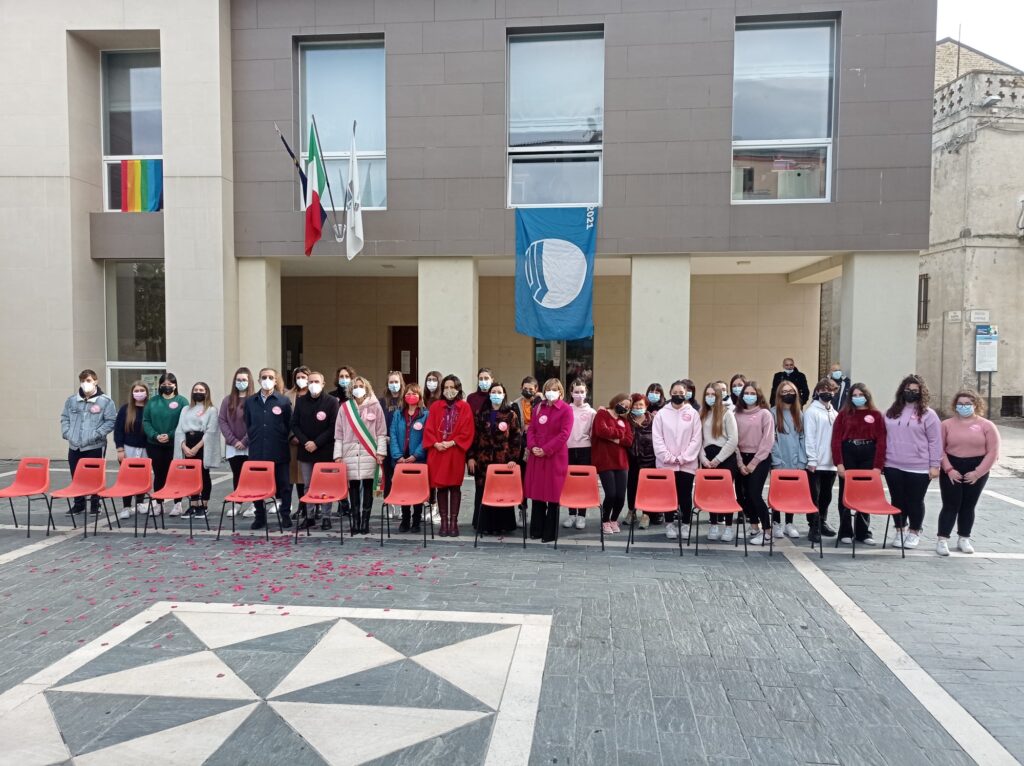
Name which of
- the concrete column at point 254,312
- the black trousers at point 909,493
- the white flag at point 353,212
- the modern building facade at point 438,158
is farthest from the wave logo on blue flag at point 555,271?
the black trousers at point 909,493

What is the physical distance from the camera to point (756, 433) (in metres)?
7.59

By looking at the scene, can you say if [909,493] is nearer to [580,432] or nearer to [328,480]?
[580,432]

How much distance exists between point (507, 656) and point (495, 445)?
339 cm

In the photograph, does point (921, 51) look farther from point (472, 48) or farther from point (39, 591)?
point (39, 591)

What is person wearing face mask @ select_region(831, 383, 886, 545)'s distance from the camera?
734cm

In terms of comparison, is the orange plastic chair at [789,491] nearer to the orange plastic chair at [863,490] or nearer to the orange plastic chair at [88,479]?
the orange plastic chair at [863,490]

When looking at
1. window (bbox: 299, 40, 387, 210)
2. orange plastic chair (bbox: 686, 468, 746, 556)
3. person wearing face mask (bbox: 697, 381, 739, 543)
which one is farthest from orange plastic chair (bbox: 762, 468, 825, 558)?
window (bbox: 299, 40, 387, 210)

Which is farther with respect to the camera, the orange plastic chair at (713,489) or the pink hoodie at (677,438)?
the pink hoodie at (677,438)

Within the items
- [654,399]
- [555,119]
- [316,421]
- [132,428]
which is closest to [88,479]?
[132,428]

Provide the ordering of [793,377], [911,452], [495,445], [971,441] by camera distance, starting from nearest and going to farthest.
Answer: [971,441]
[911,452]
[495,445]
[793,377]

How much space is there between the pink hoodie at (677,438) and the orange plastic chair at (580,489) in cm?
83

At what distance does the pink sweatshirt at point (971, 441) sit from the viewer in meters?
6.96

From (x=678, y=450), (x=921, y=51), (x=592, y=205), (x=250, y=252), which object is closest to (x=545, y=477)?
(x=678, y=450)

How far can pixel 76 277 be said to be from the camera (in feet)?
41.2
